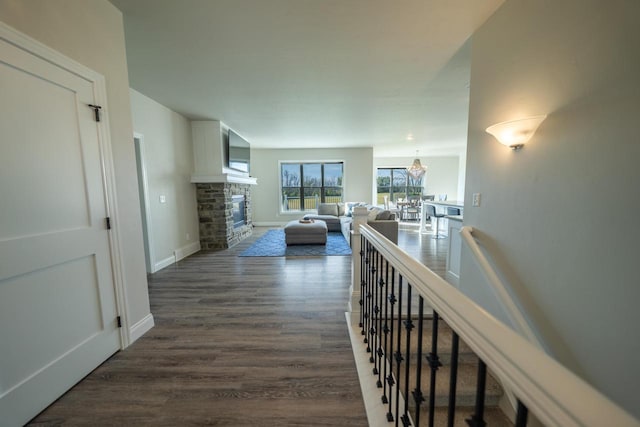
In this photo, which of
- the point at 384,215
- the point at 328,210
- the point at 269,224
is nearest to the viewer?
the point at 384,215

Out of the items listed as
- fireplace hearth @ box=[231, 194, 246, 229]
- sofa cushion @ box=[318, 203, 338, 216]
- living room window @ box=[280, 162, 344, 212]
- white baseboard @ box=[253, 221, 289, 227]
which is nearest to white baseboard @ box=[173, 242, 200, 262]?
fireplace hearth @ box=[231, 194, 246, 229]

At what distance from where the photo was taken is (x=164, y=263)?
3.89m

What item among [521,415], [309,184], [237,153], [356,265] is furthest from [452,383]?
[309,184]

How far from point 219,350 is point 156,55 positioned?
2.89 m

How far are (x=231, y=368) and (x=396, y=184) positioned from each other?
9.21 m

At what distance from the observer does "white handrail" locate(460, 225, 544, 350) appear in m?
1.57

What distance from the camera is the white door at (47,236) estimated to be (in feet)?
4.19

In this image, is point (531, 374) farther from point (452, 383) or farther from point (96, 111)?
point (96, 111)

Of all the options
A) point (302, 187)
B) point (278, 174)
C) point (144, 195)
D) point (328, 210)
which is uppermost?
point (278, 174)

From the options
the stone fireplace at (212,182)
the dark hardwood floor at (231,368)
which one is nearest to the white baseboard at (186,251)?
the stone fireplace at (212,182)

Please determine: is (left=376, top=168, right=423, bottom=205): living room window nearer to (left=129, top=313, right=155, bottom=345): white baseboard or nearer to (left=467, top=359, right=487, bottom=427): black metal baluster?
(left=129, top=313, right=155, bottom=345): white baseboard

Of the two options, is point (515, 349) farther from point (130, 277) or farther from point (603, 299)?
point (130, 277)

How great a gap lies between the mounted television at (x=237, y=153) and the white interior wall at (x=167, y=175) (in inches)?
29.6

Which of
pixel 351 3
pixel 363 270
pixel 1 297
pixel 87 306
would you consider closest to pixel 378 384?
pixel 363 270
